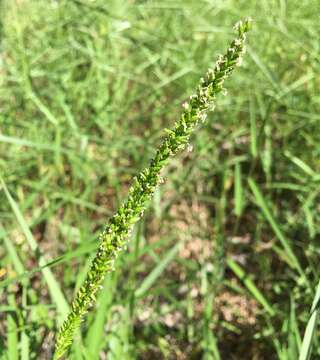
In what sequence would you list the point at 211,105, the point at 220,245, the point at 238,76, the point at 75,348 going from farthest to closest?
the point at 238,76
the point at 220,245
the point at 75,348
the point at 211,105

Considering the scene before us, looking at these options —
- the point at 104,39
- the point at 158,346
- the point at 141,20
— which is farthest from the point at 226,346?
the point at 141,20

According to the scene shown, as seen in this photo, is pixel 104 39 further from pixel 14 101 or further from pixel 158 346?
pixel 158 346

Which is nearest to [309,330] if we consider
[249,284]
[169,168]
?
[249,284]

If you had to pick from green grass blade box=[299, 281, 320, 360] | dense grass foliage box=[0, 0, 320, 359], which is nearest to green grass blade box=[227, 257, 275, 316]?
dense grass foliage box=[0, 0, 320, 359]

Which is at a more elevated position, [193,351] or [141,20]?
[141,20]

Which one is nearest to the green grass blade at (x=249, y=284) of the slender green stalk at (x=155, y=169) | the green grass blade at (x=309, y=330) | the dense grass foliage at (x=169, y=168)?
the dense grass foliage at (x=169, y=168)

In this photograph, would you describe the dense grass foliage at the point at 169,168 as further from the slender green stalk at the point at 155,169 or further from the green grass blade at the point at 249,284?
the slender green stalk at the point at 155,169

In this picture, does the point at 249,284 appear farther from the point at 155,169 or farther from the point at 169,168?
the point at 169,168
